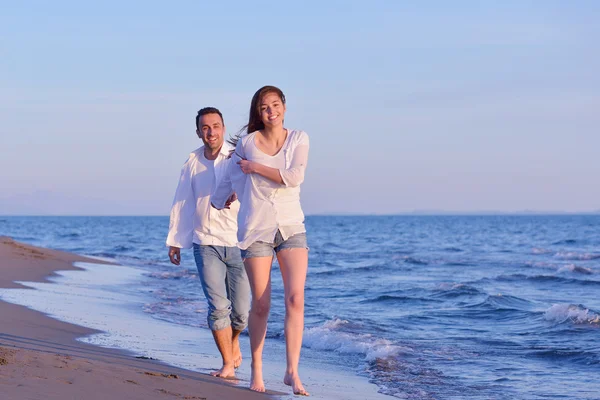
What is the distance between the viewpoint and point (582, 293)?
16.4 m

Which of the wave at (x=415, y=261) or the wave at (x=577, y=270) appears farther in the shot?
the wave at (x=415, y=261)

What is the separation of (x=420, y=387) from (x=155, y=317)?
4.86 metres

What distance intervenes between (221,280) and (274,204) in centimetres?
106

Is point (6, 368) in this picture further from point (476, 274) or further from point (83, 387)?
point (476, 274)

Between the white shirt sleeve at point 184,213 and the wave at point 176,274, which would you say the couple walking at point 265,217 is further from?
the wave at point 176,274

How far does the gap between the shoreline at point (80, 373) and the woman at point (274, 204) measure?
2.23ft

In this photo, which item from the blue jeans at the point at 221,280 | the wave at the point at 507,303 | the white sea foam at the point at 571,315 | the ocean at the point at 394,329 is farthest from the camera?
the wave at the point at 507,303

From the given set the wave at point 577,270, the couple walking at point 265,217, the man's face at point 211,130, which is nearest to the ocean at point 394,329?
the couple walking at point 265,217

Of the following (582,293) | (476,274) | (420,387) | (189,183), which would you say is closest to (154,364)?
(189,183)

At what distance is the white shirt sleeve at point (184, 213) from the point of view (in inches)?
225

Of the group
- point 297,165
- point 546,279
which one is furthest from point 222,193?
point 546,279

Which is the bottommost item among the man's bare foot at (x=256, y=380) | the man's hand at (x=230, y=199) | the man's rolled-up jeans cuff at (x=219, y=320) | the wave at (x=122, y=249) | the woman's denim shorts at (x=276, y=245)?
the wave at (x=122, y=249)

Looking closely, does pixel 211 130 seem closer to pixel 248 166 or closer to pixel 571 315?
pixel 248 166

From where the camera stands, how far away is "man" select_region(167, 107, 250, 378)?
556 cm
